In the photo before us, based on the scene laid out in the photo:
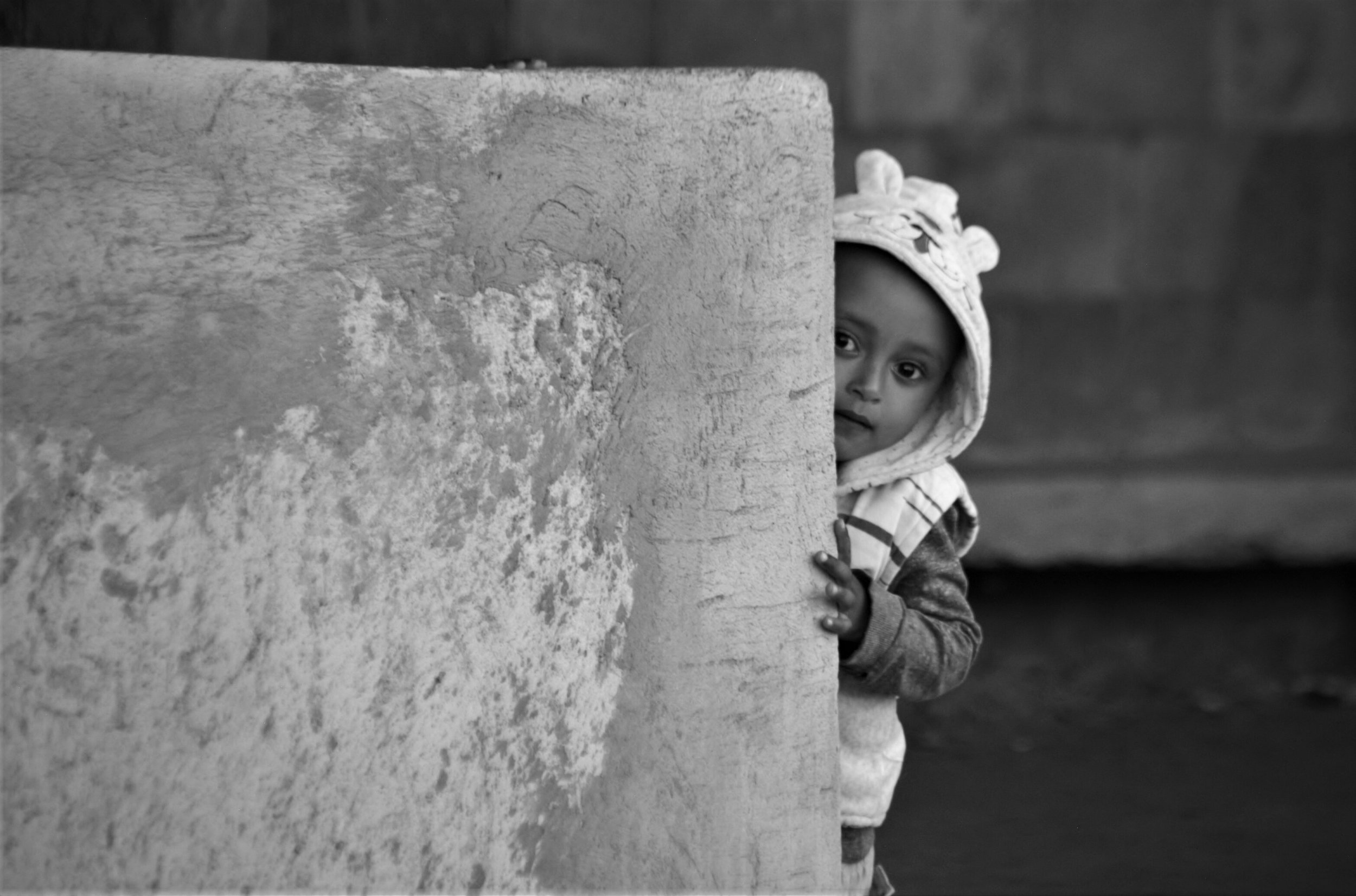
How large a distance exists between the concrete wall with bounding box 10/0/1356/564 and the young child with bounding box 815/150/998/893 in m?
2.01

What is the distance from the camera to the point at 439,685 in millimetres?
1300

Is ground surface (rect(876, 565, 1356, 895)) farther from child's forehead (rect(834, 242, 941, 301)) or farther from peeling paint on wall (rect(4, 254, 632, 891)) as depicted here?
peeling paint on wall (rect(4, 254, 632, 891))

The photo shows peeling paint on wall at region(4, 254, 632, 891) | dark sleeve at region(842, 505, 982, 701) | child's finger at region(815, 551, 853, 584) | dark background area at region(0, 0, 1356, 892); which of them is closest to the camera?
peeling paint on wall at region(4, 254, 632, 891)

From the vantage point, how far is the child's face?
1742 millimetres

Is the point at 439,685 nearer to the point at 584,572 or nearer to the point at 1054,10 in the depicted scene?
the point at 584,572

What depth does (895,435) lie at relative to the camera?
1.79 meters

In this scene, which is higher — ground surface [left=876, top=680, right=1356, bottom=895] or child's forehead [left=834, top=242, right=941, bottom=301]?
child's forehead [left=834, top=242, right=941, bottom=301]

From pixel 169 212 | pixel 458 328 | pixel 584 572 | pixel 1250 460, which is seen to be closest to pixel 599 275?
pixel 458 328

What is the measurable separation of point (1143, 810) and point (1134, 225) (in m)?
1.58

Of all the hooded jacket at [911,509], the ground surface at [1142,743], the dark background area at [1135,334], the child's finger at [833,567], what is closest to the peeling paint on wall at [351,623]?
the child's finger at [833,567]

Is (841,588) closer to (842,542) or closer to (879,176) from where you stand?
(842,542)

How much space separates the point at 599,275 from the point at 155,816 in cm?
61

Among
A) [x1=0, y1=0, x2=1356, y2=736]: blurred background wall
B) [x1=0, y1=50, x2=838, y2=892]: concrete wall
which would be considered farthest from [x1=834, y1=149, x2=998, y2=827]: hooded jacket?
[x1=0, y1=0, x2=1356, y2=736]: blurred background wall

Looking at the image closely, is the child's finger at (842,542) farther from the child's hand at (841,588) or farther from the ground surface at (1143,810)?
the ground surface at (1143,810)
